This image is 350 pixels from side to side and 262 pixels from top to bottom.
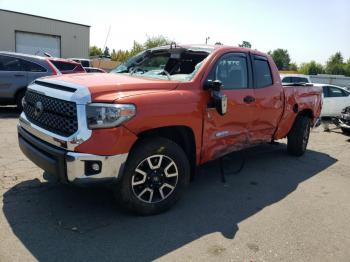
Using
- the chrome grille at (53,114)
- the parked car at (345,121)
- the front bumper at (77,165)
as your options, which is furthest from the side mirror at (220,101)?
the parked car at (345,121)

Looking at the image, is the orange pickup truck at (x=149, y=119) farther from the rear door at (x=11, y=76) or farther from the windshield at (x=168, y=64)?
the rear door at (x=11, y=76)

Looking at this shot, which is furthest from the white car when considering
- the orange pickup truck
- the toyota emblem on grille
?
the toyota emblem on grille

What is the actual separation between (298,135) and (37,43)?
92.0 ft

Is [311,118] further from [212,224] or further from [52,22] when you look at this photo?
[52,22]

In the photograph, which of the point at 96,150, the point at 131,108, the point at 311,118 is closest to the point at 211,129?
the point at 131,108

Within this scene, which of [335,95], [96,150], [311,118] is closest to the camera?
[96,150]

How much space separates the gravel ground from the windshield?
156cm

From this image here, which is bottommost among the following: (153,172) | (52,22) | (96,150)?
(153,172)

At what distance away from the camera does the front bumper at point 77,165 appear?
11.0 ft

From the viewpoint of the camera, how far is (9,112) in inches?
425

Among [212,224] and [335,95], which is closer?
[212,224]

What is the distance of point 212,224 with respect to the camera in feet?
12.8

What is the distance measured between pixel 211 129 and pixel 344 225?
1.86m

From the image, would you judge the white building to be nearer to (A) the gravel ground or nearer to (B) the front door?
(B) the front door
